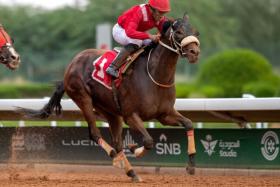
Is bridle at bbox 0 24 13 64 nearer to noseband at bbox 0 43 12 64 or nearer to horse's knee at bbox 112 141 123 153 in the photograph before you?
noseband at bbox 0 43 12 64

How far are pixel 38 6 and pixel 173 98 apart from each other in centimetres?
4673

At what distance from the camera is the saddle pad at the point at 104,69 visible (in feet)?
29.8

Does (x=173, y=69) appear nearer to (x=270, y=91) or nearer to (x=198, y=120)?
(x=198, y=120)

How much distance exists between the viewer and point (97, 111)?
9719 mm

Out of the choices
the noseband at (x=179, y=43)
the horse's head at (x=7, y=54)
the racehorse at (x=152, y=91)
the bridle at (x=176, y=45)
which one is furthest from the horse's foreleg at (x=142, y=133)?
the horse's head at (x=7, y=54)

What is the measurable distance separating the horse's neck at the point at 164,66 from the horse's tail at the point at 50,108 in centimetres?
161

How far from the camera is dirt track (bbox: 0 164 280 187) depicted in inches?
332

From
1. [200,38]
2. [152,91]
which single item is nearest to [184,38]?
[152,91]

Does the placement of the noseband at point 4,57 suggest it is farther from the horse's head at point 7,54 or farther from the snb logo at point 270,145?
the snb logo at point 270,145

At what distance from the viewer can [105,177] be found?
9.60 m

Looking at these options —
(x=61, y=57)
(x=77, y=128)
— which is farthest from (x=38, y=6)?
(x=77, y=128)

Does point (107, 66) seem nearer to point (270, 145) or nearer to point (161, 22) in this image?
point (161, 22)

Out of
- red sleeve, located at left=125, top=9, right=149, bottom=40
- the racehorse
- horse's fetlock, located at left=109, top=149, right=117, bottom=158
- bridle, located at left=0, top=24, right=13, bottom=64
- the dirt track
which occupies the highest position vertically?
red sleeve, located at left=125, top=9, right=149, bottom=40

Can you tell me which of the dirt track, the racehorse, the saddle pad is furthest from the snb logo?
the saddle pad
